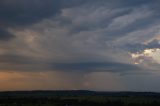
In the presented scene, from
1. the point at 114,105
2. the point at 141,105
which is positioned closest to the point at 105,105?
the point at 114,105

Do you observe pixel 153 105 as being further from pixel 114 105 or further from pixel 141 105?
pixel 114 105

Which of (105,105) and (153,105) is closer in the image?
(153,105)

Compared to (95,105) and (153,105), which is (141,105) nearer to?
(153,105)

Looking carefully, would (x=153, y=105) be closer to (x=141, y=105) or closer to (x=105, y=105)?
(x=141, y=105)

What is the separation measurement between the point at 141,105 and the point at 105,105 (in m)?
10.9

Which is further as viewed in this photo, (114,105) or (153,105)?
(114,105)

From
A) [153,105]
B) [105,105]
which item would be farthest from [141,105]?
[105,105]

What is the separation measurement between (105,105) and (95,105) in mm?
3044

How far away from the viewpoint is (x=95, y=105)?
100500mm

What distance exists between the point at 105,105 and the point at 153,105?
14439mm

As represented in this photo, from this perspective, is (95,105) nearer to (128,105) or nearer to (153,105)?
(128,105)

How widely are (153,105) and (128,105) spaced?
7.40 m

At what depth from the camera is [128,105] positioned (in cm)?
9806

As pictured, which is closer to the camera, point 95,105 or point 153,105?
point 153,105
